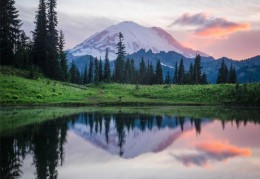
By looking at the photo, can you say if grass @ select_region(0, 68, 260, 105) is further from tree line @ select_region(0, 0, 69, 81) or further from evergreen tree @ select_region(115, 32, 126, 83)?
evergreen tree @ select_region(115, 32, 126, 83)

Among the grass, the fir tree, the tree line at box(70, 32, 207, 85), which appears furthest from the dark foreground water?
Result: the fir tree

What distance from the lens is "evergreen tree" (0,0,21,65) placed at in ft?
230

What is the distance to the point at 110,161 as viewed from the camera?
16.9 m

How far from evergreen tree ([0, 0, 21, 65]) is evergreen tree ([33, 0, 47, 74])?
6.15 metres

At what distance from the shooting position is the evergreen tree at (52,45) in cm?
8088

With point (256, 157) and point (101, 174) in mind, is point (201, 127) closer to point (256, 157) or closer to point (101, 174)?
point (256, 157)

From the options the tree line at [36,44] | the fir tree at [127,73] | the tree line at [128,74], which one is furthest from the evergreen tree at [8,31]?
the fir tree at [127,73]

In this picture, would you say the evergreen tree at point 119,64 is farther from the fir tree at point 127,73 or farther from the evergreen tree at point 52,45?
the evergreen tree at point 52,45

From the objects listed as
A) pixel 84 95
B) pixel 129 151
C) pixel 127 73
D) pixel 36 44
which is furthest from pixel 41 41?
pixel 129 151

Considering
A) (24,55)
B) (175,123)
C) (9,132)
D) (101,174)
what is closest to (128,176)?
(101,174)

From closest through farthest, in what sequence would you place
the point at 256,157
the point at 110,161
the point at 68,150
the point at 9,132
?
the point at 110,161 → the point at 256,157 → the point at 68,150 → the point at 9,132

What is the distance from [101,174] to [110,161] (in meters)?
2.82

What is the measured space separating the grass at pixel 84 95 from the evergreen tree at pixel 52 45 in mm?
9565

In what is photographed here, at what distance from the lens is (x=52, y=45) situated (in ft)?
269
